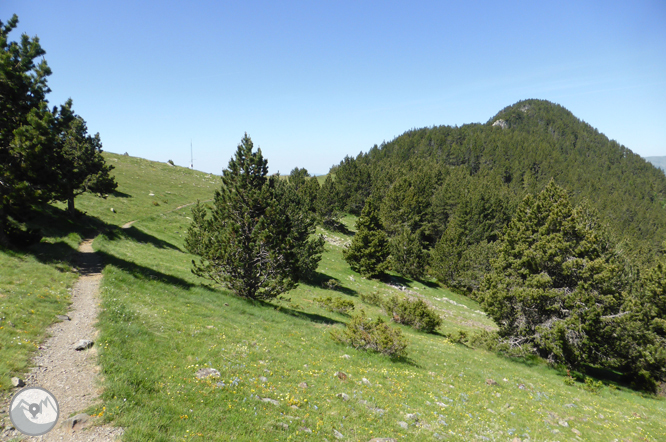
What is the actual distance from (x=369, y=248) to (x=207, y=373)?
129 ft

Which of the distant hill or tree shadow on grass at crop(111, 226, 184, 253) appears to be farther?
the distant hill

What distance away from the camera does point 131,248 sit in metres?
30.0

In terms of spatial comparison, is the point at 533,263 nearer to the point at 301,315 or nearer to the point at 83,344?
the point at 301,315

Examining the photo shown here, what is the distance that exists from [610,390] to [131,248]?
42252 mm

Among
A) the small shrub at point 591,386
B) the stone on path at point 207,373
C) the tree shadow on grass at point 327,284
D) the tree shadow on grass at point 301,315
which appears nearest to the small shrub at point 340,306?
the tree shadow on grass at point 301,315

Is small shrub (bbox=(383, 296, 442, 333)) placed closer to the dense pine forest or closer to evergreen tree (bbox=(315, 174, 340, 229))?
the dense pine forest

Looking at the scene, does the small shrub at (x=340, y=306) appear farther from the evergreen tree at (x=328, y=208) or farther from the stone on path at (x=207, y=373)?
the evergreen tree at (x=328, y=208)

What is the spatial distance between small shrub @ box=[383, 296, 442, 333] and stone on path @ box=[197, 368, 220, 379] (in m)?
21.6

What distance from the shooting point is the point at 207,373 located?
32.4ft

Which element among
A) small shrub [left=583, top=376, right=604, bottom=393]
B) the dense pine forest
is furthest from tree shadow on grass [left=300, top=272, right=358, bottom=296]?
small shrub [left=583, top=376, right=604, bottom=393]

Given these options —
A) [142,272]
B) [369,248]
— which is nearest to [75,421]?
[142,272]

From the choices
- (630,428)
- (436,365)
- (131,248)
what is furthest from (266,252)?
(630,428)

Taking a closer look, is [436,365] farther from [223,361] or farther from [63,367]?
[63,367]

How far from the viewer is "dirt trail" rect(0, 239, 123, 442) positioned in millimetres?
6121
